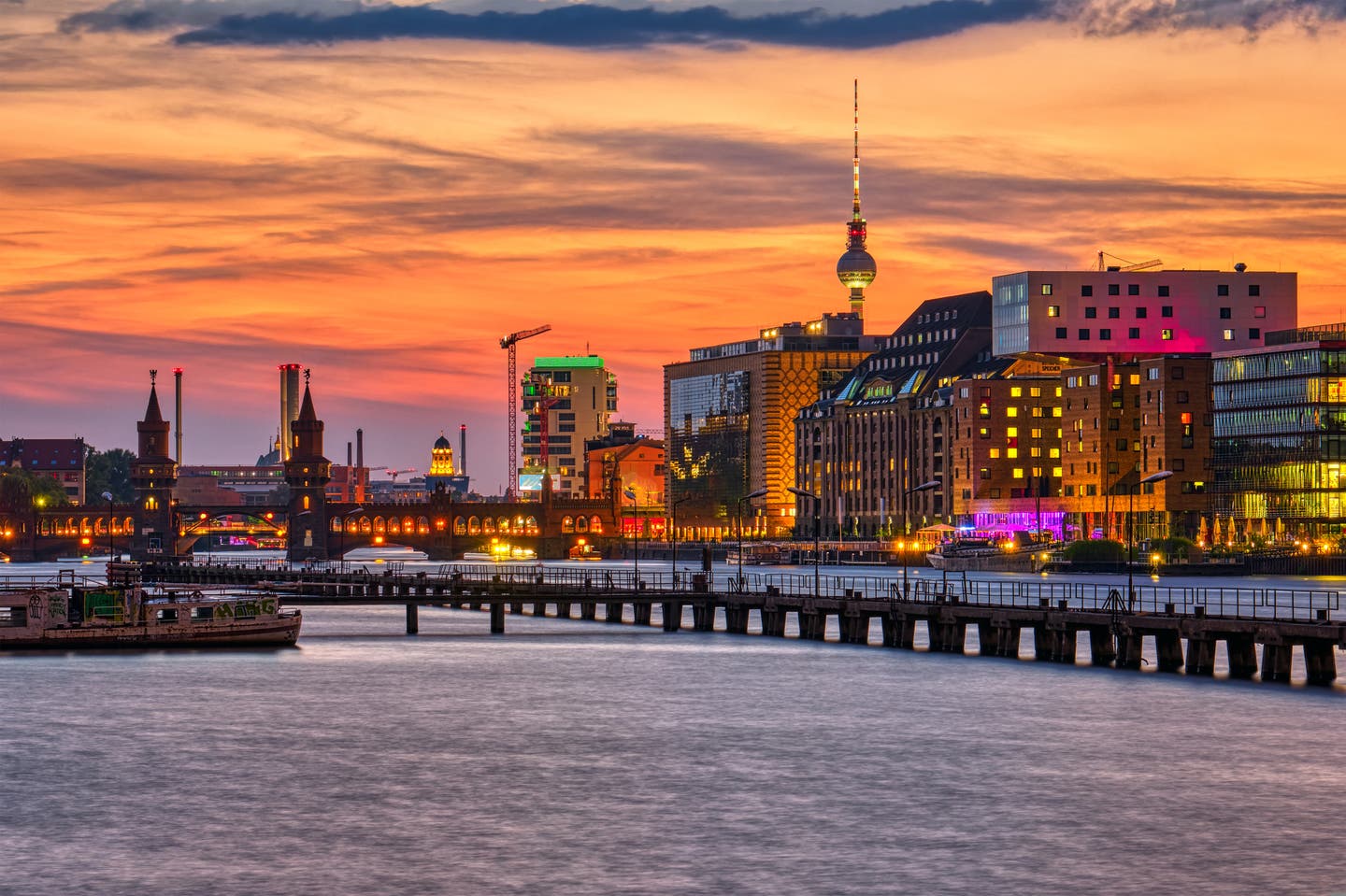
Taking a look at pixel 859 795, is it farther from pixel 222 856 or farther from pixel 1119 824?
pixel 222 856

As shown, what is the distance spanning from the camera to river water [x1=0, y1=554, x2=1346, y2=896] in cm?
6319

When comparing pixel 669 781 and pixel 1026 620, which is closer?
pixel 669 781

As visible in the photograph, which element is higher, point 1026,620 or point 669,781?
point 1026,620

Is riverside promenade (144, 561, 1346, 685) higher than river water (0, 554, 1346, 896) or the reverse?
higher

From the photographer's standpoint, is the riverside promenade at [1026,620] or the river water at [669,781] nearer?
the river water at [669,781]

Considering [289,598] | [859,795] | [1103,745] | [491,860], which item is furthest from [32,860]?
[289,598]

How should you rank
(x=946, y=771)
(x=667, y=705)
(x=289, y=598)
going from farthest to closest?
1. (x=289, y=598)
2. (x=667, y=705)
3. (x=946, y=771)

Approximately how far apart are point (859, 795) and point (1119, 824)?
10211mm

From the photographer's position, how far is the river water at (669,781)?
6319 cm

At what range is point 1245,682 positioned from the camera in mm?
109312

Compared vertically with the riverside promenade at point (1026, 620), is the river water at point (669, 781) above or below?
below

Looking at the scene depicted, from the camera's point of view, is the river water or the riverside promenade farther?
the riverside promenade

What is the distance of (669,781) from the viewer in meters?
80.4

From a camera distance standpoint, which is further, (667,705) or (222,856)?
(667,705)
